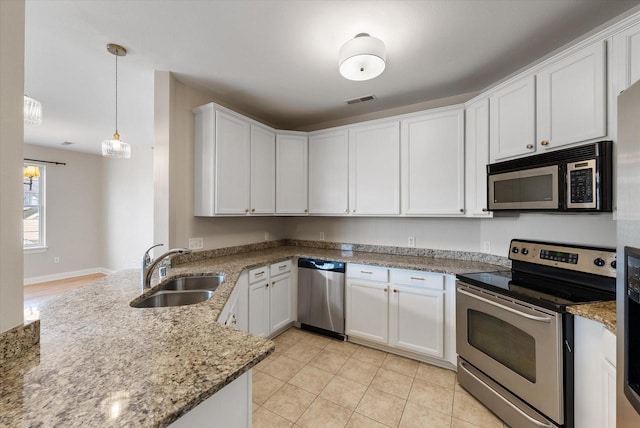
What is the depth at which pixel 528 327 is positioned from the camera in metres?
1.57

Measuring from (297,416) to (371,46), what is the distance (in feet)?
8.29

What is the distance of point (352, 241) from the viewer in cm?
341

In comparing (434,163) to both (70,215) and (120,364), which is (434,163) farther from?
(70,215)

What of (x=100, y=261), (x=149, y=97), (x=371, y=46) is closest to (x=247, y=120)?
(x=149, y=97)

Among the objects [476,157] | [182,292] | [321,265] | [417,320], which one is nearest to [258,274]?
[321,265]

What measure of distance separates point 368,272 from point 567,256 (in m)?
1.53

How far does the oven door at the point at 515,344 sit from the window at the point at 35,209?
7429mm

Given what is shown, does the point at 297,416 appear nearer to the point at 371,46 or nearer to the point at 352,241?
the point at 352,241

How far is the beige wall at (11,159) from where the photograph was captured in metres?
0.78

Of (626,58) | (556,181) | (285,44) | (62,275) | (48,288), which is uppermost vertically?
(285,44)

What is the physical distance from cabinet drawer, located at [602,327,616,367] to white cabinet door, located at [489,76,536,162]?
1242 mm

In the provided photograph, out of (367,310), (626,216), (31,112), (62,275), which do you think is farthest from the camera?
(62,275)

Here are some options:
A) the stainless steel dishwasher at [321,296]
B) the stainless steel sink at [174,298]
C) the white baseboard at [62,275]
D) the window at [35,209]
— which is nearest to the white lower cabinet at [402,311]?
the stainless steel dishwasher at [321,296]

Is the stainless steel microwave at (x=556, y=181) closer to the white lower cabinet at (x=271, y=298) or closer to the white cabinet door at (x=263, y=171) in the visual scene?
the white lower cabinet at (x=271, y=298)
